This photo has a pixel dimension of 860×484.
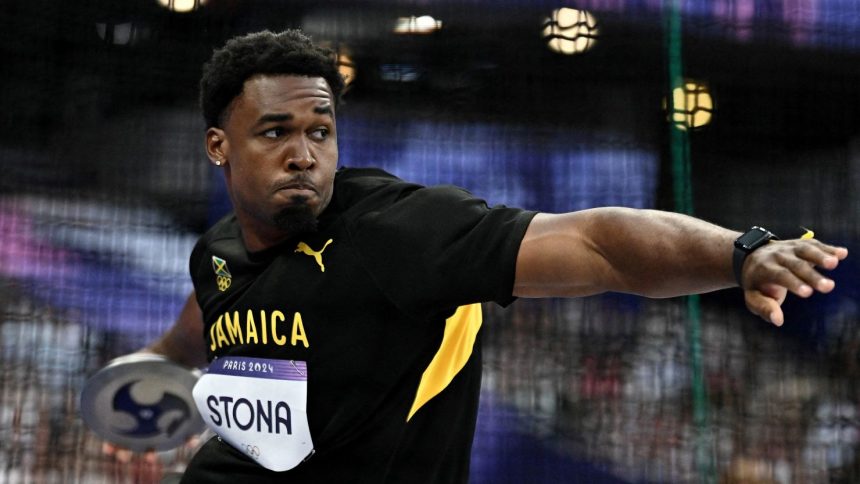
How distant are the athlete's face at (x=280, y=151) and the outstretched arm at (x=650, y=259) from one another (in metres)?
0.54

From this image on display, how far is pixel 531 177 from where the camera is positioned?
400 centimetres

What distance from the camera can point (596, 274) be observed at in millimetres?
1608

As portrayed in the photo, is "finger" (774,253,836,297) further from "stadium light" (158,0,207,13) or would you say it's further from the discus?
"stadium light" (158,0,207,13)

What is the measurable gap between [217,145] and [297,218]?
360mm

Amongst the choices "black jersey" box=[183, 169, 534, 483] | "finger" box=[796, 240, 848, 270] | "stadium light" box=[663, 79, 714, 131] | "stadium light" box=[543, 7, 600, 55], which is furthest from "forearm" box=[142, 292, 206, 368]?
"stadium light" box=[663, 79, 714, 131]

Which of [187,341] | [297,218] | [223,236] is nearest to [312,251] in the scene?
[297,218]

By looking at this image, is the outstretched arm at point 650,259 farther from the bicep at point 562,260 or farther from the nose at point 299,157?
the nose at point 299,157

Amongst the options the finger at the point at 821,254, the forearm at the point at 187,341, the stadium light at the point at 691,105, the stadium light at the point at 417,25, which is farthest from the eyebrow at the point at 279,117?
the stadium light at the point at 691,105

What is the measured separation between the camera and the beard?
1983 mm

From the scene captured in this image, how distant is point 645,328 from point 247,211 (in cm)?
222

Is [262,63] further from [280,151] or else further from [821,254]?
[821,254]

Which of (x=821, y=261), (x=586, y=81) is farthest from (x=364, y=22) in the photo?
(x=821, y=261)

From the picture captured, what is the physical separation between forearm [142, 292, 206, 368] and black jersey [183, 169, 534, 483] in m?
0.52

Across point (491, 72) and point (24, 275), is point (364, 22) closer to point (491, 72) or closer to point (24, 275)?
point (491, 72)
